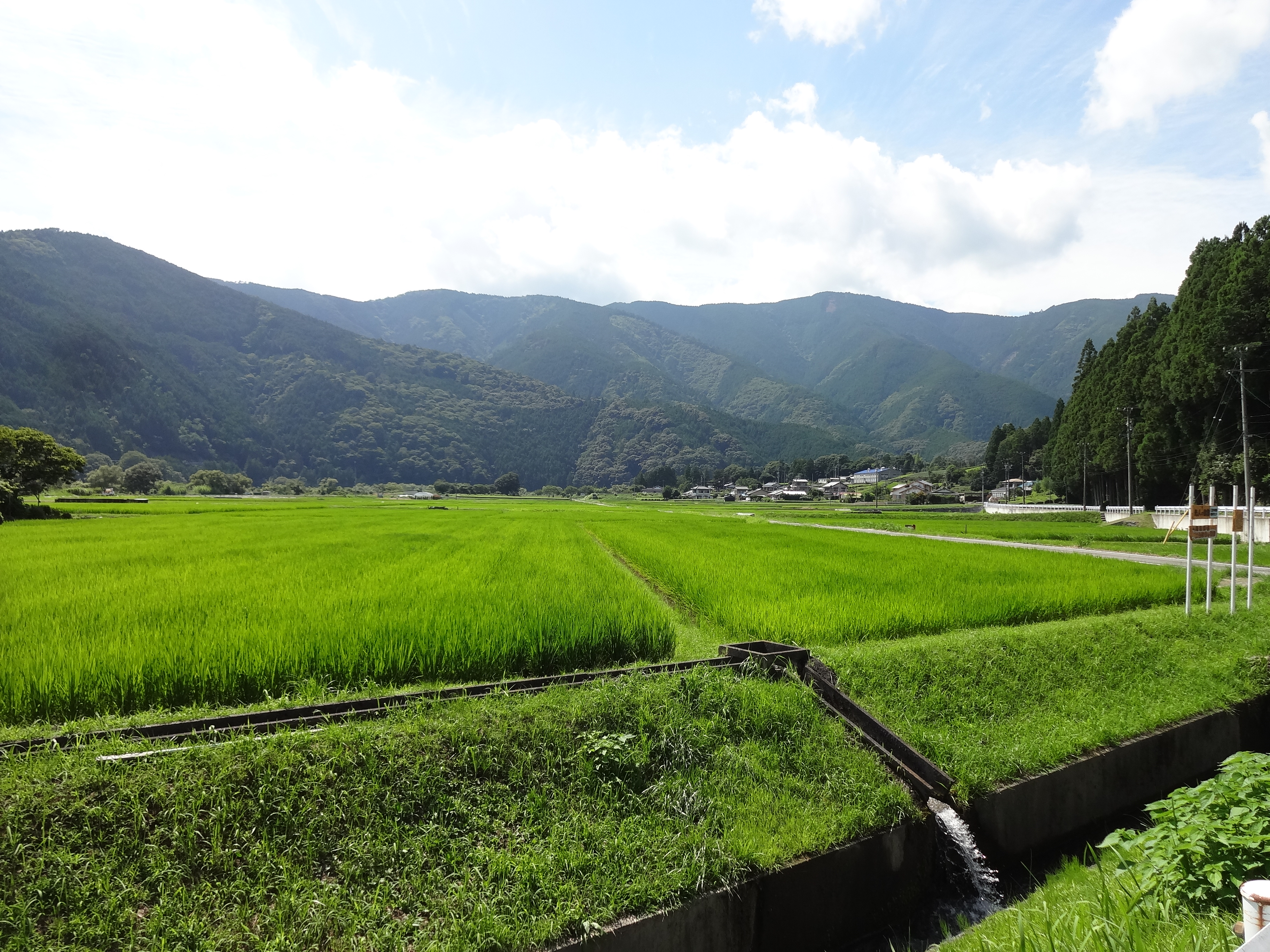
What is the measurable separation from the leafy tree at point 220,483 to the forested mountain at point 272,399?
1391 inches

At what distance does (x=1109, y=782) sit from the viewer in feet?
17.6

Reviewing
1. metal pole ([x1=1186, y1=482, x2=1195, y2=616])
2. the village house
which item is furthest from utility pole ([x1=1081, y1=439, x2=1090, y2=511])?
metal pole ([x1=1186, y1=482, x2=1195, y2=616])

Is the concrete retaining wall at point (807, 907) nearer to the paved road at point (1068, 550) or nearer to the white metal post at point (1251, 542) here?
the white metal post at point (1251, 542)

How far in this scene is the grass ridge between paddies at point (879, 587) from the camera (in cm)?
748

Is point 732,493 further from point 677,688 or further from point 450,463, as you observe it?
point 677,688

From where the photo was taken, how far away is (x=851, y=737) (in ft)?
16.0

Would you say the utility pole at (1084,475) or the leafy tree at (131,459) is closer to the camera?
the utility pole at (1084,475)

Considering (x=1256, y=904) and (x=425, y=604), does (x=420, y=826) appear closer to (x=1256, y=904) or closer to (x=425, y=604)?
(x=1256, y=904)

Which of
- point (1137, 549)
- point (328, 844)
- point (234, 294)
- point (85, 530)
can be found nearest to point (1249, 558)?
point (328, 844)

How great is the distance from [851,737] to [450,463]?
5505 inches

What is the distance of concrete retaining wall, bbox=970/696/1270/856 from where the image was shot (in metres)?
4.67

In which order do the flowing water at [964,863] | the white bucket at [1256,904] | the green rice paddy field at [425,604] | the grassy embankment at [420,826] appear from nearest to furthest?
the white bucket at [1256,904], the grassy embankment at [420,826], the flowing water at [964,863], the green rice paddy field at [425,604]

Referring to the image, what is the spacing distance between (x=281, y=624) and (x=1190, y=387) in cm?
4540

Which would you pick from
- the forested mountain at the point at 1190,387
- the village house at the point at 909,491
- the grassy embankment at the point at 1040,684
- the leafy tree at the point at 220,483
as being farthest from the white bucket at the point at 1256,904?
the leafy tree at the point at 220,483
